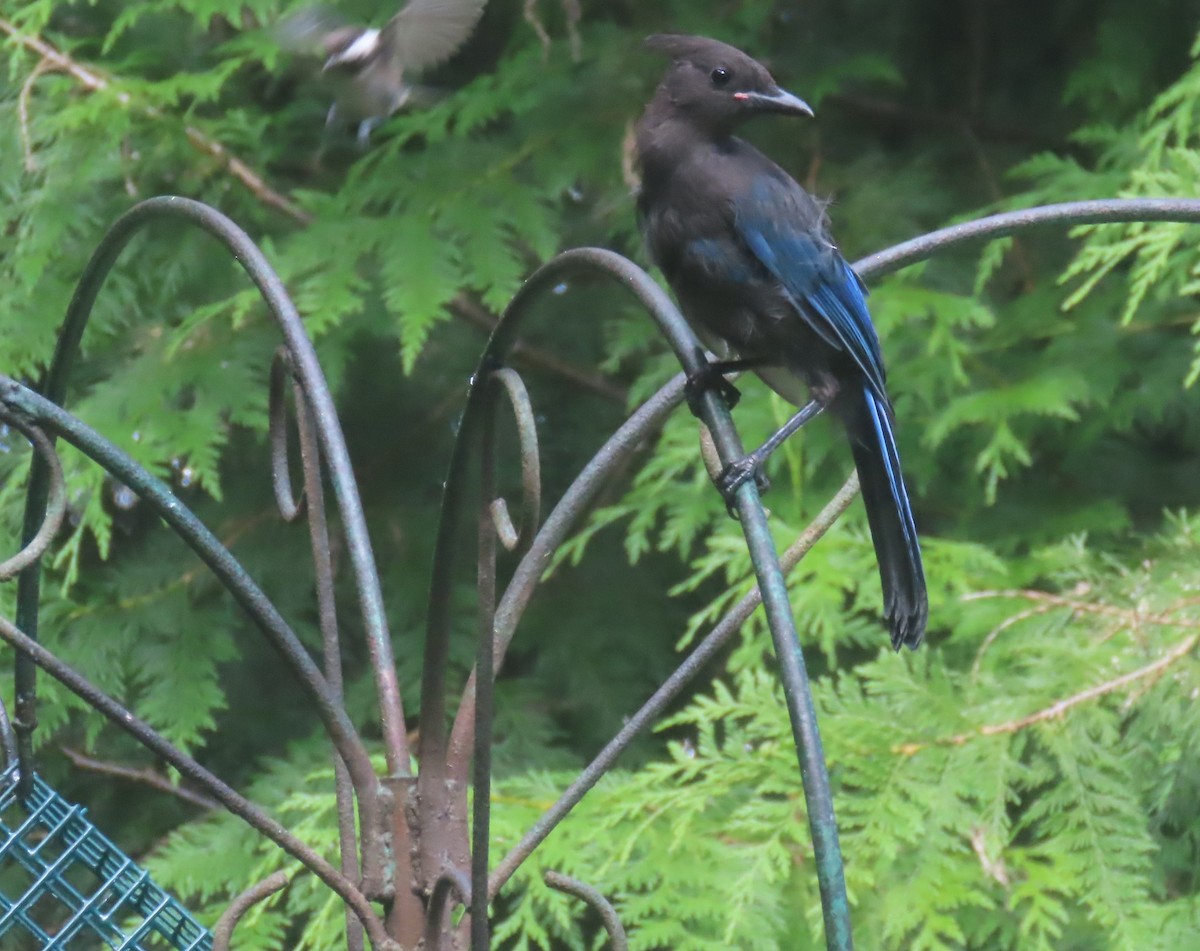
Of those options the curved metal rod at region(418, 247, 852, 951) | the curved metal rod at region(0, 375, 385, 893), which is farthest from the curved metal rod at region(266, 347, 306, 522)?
the curved metal rod at region(0, 375, 385, 893)

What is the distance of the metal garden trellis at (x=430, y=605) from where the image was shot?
123 centimetres

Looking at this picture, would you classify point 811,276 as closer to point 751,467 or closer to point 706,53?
point 706,53

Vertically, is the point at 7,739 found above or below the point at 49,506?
below

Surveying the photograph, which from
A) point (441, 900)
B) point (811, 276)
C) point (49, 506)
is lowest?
point (441, 900)

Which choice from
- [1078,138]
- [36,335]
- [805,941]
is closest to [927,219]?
[1078,138]

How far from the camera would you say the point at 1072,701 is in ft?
6.88

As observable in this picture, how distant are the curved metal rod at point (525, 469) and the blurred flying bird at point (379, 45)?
1.44 metres

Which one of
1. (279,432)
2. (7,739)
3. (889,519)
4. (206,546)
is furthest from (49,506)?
(889,519)

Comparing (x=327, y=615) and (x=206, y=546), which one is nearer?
(x=206, y=546)

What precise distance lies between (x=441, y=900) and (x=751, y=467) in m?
0.48

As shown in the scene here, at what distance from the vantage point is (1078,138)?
8.33ft

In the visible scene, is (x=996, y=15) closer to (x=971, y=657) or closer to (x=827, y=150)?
(x=827, y=150)

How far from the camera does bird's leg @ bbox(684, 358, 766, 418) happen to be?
4.47 ft

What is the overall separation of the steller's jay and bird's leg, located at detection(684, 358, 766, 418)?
3cm
